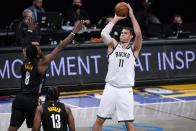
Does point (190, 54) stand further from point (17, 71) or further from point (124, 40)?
point (124, 40)

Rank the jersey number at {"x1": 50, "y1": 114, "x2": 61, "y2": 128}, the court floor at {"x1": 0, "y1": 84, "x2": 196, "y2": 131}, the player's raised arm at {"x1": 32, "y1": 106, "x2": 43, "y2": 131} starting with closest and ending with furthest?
the jersey number at {"x1": 50, "y1": 114, "x2": 61, "y2": 128}
the player's raised arm at {"x1": 32, "y1": 106, "x2": 43, "y2": 131}
the court floor at {"x1": 0, "y1": 84, "x2": 196, "y2": 131}

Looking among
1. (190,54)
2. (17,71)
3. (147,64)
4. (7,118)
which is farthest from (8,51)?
(190,54)

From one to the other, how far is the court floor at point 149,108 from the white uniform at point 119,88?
193cm

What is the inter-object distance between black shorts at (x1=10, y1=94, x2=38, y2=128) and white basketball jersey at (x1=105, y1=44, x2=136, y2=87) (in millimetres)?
1488

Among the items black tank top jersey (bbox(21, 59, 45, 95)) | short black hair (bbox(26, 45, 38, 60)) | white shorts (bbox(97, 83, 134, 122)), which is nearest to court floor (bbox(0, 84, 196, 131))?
white shorts (bbox(97, 83, 134, 122))

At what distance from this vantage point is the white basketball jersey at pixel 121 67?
9.09 meters

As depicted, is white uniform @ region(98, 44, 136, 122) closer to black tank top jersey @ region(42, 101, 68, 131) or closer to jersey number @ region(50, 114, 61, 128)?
black tank top jersey @ region(42, 101, 68, 131)

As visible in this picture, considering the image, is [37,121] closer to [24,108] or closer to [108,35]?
[24,108]

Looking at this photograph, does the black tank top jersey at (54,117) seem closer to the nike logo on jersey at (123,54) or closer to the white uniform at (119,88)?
the white uniform at (119,88)

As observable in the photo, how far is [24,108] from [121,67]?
6.24 ft

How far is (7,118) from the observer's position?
1186cm

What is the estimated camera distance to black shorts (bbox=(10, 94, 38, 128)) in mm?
8547

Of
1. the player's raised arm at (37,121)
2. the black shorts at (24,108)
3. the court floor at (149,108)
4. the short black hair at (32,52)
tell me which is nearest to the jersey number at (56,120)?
the player's raised arm at (37,121)

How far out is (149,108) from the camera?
13.0 m
